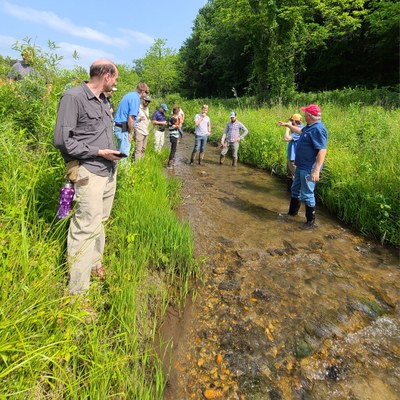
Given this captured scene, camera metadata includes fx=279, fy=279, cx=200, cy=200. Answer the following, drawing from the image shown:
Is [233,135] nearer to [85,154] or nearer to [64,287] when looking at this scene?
[85,154]

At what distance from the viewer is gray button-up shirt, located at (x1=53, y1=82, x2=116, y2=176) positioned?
226 cm

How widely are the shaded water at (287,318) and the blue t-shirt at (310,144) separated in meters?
1.25

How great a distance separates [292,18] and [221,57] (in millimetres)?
21861

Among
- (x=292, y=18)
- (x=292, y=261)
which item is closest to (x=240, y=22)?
(x=292, y=18)

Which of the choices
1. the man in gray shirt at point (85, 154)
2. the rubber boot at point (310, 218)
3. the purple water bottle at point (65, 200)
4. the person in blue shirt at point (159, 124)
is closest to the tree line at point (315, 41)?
the person in blue shirt at point (159, 124)

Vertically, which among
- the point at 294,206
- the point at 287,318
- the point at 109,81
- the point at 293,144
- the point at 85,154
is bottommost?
the point at 287,318

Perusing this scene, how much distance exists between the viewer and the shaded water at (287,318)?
2.45 metres

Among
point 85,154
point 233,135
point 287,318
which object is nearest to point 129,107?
point 85,154

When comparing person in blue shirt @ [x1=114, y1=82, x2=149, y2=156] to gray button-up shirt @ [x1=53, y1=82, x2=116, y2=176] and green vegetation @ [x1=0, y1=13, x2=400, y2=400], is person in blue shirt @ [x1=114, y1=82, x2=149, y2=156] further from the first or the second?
gray button-up shirt @ [x1=53, y1=82, x2=116, y2=176]

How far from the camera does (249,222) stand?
223 inches

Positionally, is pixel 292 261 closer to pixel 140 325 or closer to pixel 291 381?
pixel 291 381

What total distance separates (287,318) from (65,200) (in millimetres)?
2652

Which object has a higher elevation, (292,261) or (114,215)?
(114,215)

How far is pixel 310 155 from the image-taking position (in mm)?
5344
